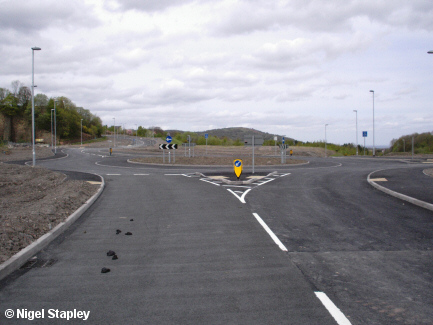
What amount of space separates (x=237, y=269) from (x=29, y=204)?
375 inches

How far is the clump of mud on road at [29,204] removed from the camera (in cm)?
656

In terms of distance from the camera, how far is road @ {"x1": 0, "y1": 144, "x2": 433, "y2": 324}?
3906 millimetres

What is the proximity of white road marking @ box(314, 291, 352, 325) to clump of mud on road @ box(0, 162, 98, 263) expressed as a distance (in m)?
4.76

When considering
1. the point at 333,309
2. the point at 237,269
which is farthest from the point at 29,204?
the point at 333,309

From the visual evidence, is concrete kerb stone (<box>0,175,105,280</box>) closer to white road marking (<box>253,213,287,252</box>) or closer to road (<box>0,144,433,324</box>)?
road (<box>0,144,433,324</box>)

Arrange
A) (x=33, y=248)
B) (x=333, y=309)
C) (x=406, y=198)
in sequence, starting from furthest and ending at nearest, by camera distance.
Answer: (x=406, y=198), (x=33, y=248), (x=333, y=309)

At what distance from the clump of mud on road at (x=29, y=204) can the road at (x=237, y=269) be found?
1.83 feet

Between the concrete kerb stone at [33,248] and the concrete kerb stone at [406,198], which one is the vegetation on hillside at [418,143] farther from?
the concrete kerb stone at [33,248]

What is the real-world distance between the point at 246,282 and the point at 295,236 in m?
2.78

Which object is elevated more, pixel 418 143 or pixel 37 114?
pixel 37 114

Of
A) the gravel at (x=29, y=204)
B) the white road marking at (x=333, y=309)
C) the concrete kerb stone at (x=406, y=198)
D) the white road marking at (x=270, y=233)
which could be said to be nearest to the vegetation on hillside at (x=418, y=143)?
the concrete kerb stone at (x=406, y=198)

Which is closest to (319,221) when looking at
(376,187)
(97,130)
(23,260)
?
(23,260)

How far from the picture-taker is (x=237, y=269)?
523cm

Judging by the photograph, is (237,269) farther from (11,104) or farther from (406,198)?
(11,104)
